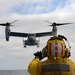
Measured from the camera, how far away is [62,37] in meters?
7.45

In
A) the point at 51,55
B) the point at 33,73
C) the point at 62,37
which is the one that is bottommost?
the point at 33,73

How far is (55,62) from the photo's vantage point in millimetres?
7102

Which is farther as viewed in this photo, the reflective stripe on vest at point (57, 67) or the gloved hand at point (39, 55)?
the gloved hand at point (39, 55)

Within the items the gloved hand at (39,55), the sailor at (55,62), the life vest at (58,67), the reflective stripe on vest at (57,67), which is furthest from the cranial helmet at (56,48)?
the gloved hand at (39,55)

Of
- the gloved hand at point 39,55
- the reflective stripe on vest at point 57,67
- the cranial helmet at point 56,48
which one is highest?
the cranial helmet at point 56,48

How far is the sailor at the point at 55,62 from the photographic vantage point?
23.2 ft

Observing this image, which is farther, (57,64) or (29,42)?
(29,42)

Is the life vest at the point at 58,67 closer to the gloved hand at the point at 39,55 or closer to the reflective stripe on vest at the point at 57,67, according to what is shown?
the reflective stripe on vest at the point at 57,67

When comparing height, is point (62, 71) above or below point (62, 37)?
below

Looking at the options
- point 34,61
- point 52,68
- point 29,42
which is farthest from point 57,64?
point 29,42

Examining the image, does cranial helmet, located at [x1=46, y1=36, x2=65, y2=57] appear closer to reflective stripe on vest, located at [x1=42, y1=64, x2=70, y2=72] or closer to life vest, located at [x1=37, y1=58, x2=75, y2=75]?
life vest, located at [x1=37, y1=58, x2=75, y2=75]

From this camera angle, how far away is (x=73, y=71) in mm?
7148

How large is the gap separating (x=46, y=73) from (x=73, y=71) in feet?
2.33

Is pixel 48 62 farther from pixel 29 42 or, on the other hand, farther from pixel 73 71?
pixel 29 42
